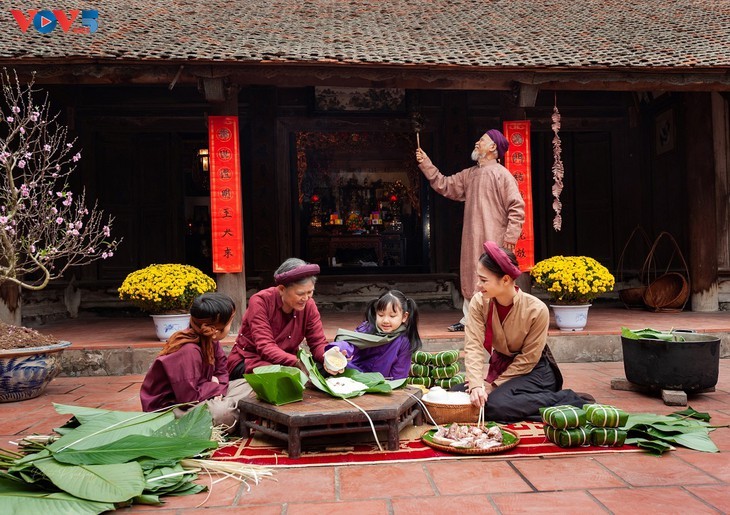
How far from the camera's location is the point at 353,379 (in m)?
3.55

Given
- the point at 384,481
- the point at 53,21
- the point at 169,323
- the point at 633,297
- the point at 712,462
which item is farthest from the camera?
the point at 633,297

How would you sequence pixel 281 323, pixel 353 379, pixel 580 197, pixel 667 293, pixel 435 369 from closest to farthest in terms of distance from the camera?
pixel 353 379
pixel 281 323
pixel 435 369
pixel 667 293
pixel 580 197

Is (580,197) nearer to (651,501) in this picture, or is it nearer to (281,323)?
→ (281,323)

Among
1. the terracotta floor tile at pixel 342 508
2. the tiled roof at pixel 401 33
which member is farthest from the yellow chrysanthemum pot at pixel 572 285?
the terracotta floor tile at pixel 342 508

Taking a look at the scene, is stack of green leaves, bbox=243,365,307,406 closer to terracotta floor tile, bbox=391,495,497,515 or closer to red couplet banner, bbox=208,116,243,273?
terracotta floor tile, bbox=391,495,497,515

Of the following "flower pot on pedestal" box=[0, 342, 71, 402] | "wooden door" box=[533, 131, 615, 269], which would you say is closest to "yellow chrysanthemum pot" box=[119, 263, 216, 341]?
"flower pot on pedestal" box=[0, 342, 71, 402]

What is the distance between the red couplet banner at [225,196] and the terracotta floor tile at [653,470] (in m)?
4.25

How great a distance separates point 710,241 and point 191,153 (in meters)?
7.64

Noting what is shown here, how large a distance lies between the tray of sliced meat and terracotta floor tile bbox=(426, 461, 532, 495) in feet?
0.22

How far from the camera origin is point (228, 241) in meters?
6.09

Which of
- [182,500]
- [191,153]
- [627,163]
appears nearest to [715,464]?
[182,500]

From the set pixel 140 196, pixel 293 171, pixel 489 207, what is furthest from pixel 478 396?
pixel 140 196

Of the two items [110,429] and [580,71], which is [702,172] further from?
[110,429]

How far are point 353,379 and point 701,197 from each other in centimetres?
625
